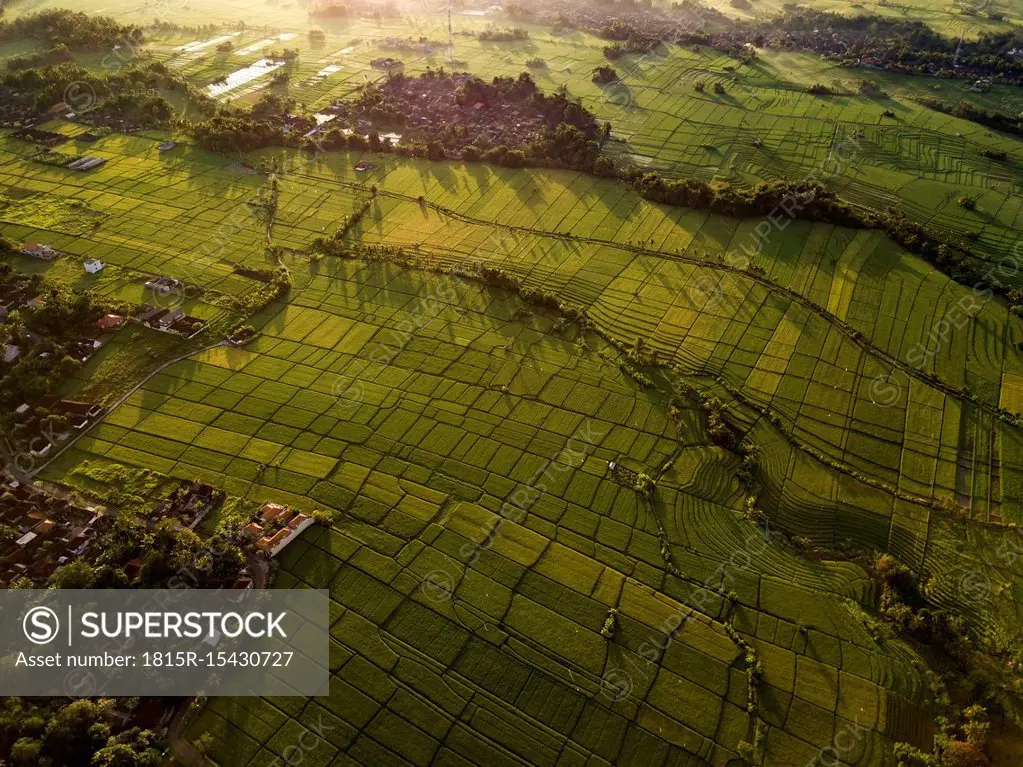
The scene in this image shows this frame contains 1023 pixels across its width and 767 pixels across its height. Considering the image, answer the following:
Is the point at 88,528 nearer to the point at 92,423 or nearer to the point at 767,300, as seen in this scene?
the point at 92,423

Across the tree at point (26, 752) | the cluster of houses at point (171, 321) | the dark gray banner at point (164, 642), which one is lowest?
the dark gray banner at point (164, 642)

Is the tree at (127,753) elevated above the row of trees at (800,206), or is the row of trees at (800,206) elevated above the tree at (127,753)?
the row of trees at (800,206)

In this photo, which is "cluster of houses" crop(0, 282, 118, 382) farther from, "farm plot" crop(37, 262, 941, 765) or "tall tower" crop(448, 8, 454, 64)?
"tall tower" crop(448, 8, 454, 64)

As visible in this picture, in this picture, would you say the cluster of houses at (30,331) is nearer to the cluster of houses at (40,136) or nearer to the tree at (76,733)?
Result: the tree at (76,733)

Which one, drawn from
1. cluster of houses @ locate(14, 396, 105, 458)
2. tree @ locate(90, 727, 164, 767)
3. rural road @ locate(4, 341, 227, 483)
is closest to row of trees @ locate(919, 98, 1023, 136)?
rural road @ locate(4, 341, 227, 483)

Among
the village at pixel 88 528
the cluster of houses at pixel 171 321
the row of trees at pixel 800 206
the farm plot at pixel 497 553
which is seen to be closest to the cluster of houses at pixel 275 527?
the village at pixel 88 528

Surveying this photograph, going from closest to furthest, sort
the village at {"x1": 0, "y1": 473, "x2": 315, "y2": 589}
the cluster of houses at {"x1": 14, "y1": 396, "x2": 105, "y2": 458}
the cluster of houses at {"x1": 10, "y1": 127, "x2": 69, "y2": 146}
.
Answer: the village at {"x1": 0, "y1": 473, "x2": 315, "y2": 589} → the cluster of houses at {"x1": 14, "y1": 396, "x2": 105, "y2": 458} → the cluster of houses at {"x1": 10, "y1": 127, "x2": 69, "y2": 146}

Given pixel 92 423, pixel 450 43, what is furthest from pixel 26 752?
pixel 450 43
